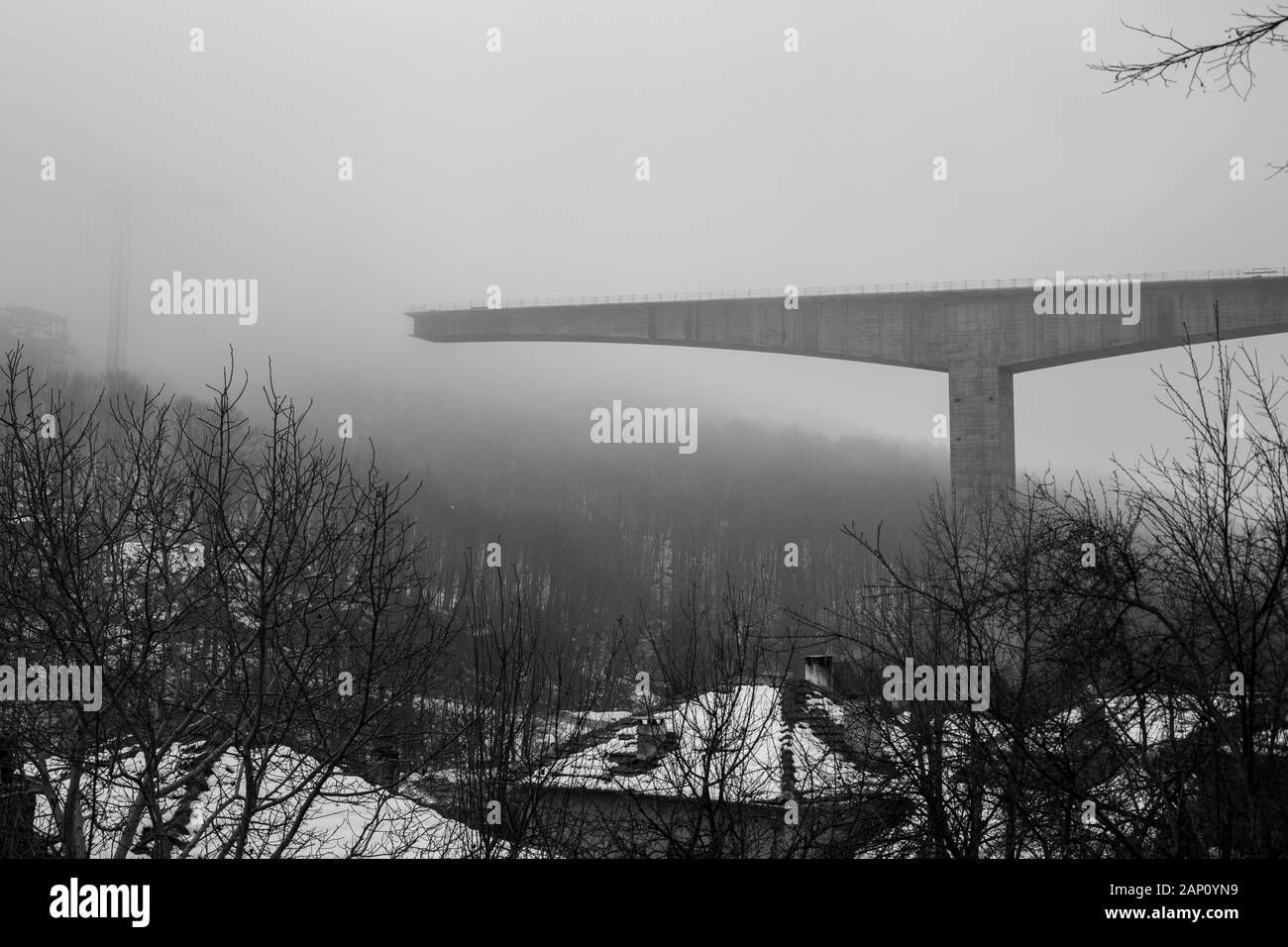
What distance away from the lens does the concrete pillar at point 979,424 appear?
42906 mm

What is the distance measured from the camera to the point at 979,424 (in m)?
43.7

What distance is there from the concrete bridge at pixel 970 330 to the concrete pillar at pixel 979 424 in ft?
0.15

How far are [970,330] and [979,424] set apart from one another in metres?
4.45

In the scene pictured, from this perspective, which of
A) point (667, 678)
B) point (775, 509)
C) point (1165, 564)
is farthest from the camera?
point (775, 509)

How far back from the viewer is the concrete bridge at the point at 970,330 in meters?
40.9

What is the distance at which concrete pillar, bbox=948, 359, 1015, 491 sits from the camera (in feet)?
141

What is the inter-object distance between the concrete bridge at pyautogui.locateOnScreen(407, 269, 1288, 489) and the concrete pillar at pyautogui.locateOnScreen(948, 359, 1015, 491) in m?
0.05

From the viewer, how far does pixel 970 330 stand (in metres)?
43.9

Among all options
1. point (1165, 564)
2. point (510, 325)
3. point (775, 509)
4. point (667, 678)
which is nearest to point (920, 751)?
point (667, 678)

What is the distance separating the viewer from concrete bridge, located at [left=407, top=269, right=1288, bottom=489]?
40938 millimetres

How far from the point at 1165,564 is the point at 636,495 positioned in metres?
106

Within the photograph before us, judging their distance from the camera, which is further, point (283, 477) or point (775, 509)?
point (775, 509)
